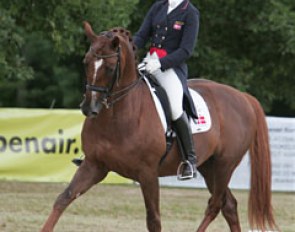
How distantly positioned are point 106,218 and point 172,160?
170 inches

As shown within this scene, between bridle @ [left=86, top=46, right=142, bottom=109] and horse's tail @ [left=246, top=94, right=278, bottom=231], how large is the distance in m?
2.58

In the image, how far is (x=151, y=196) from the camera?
8344 mm

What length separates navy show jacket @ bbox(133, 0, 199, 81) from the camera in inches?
345

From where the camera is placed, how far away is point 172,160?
8859mm

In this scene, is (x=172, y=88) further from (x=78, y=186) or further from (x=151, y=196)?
(x=78, y=186)

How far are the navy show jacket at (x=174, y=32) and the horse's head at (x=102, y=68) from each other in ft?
2.65

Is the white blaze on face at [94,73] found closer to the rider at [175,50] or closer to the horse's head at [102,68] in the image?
the horse's head at [102,68]

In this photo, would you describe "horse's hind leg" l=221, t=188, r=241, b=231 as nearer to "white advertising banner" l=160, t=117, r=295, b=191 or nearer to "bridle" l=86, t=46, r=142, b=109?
"bridle" l=86, t=46, r=142, b=109

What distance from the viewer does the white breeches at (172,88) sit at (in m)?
8.72

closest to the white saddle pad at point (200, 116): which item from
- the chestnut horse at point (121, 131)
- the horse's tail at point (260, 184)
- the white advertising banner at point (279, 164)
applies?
the chestnut horse at point (121, 131)

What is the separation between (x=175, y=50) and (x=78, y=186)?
182 centimetres

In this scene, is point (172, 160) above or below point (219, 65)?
above

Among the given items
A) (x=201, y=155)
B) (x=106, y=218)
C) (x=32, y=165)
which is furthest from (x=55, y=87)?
(x=201, y=155)

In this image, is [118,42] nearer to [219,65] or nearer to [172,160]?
[172,160]
